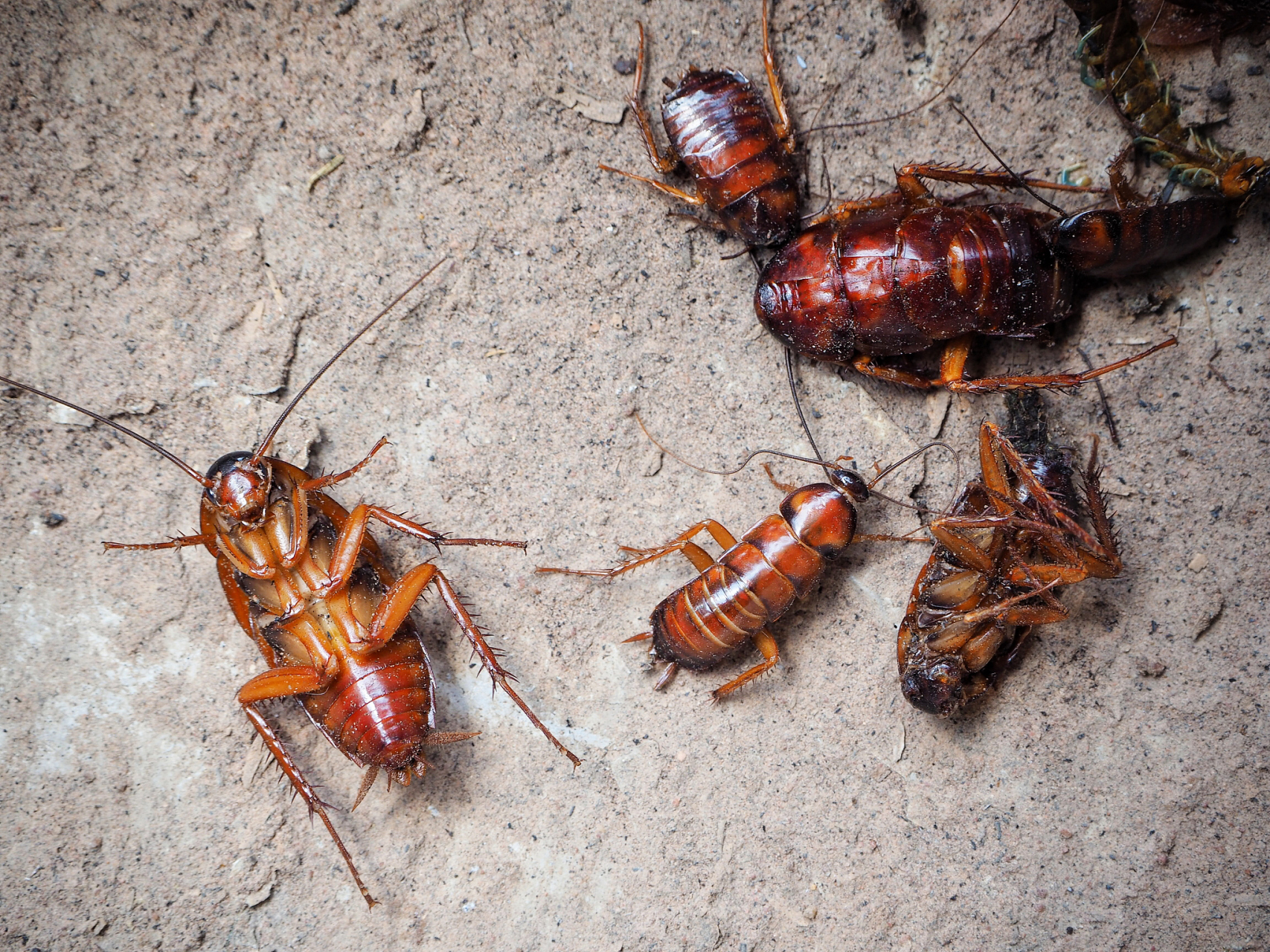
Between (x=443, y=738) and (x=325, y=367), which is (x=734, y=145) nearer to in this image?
(x=325, y=367)

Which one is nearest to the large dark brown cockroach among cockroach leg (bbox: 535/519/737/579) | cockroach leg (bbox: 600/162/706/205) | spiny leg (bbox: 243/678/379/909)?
cockroach leg (bbox: 600/162/706/205)

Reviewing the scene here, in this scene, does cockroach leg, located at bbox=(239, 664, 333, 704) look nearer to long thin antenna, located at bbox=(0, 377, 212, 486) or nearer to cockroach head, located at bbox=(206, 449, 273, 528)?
cockroach head, located at bbox=(206, 449, 273, 528)

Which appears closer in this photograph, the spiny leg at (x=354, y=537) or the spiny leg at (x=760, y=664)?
the spiny leg at (x=354, y=537)

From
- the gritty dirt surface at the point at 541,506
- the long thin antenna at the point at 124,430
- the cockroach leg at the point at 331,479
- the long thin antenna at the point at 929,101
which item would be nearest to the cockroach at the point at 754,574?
the gritty dirt surface at the point at 541,506

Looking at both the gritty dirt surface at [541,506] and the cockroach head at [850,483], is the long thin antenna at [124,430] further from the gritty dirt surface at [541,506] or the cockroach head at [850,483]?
the cockroach head at [850,483]

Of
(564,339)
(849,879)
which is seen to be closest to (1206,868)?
(849,879)
